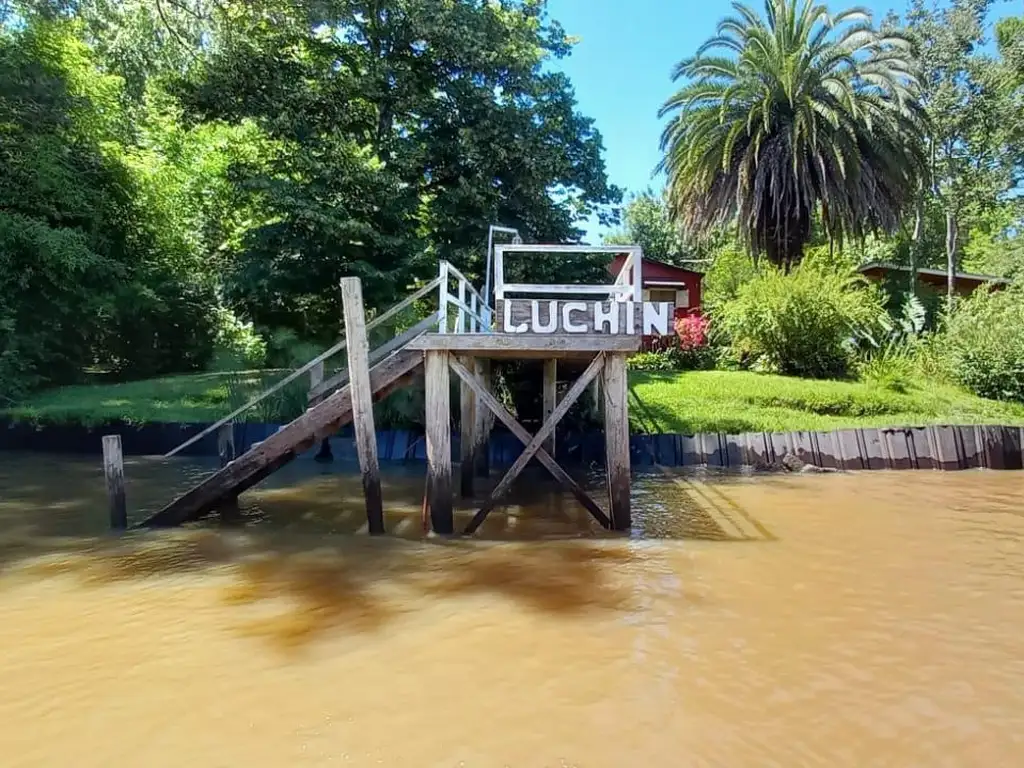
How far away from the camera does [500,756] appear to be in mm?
4098

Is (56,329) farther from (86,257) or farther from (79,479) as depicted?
(79,479)

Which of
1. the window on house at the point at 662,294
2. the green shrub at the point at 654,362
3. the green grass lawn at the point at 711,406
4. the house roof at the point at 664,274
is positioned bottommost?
the green grass lawn at the point at 711,406

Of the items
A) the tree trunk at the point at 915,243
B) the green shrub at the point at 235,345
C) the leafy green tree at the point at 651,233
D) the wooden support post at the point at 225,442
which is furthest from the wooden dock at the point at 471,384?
the leafy green tree at the point at 651,233

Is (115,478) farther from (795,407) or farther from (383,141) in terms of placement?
(795,407)

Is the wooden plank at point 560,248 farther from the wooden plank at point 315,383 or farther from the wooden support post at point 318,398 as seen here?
the wooden plank at point 315,383

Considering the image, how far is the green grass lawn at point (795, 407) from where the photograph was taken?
15555mm

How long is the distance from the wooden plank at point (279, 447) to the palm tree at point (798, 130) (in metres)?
16.1

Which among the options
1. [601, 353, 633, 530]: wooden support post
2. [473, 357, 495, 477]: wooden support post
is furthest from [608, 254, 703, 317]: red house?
[601, 353, 633, 530]: wooden support post

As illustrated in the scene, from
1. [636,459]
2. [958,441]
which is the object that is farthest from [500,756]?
[958,441]

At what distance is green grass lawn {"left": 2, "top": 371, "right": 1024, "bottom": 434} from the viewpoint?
15.7 m

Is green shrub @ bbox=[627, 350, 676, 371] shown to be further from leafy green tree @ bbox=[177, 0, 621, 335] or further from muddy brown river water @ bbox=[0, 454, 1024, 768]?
A: muddy brown river water @ bbox=[0, 454, 1024, 768]

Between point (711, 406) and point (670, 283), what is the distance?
16.1 m

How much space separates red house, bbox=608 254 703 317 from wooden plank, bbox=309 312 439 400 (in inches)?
831

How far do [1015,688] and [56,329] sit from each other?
2215 centimetres
